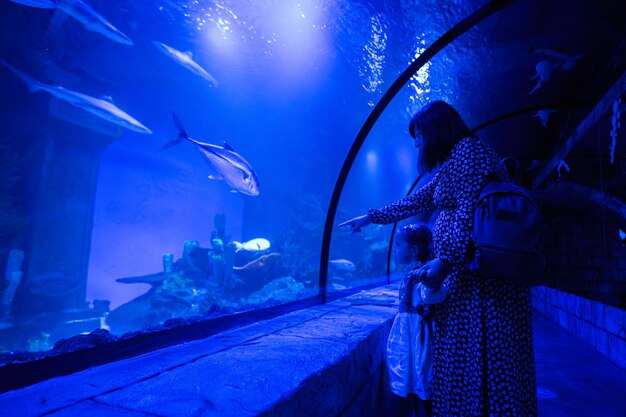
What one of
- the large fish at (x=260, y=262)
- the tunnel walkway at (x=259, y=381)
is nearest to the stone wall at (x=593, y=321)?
the tunnel walkway at (x=259, y=381)

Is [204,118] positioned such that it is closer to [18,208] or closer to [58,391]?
[18,208]

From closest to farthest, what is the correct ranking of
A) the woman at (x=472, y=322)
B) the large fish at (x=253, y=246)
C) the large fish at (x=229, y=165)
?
the woman at (x=472, y=322) → the large fish at (x=229, y=165) → the large fish at (x=253, y=246)

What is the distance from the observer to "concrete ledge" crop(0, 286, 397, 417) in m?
0.95

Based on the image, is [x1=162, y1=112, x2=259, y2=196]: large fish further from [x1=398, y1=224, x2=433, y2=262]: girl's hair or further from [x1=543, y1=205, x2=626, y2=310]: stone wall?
[x1=543, y1=205, x2=626, y2=310]: stone wall

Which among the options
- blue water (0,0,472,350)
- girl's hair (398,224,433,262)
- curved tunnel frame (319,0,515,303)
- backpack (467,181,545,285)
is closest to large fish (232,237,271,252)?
blue water (0,0,472,350)

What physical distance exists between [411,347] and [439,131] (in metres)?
1.22

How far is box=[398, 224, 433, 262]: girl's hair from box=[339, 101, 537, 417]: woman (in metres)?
0.54

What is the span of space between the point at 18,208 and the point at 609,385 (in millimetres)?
18925

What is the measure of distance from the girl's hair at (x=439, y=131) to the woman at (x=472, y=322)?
0.08 meters

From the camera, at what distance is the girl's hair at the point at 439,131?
154cm

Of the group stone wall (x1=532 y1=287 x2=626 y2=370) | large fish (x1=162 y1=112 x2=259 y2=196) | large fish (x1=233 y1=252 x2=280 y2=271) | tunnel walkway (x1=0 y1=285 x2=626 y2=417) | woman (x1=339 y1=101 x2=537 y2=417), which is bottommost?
large fish (x1=233 y1=252 x2=280 y2=271)

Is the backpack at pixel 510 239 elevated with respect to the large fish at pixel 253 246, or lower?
elevated

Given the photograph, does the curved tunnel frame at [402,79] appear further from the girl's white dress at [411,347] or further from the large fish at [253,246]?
the large fish at [253,246]

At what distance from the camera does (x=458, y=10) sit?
16.0 ft
